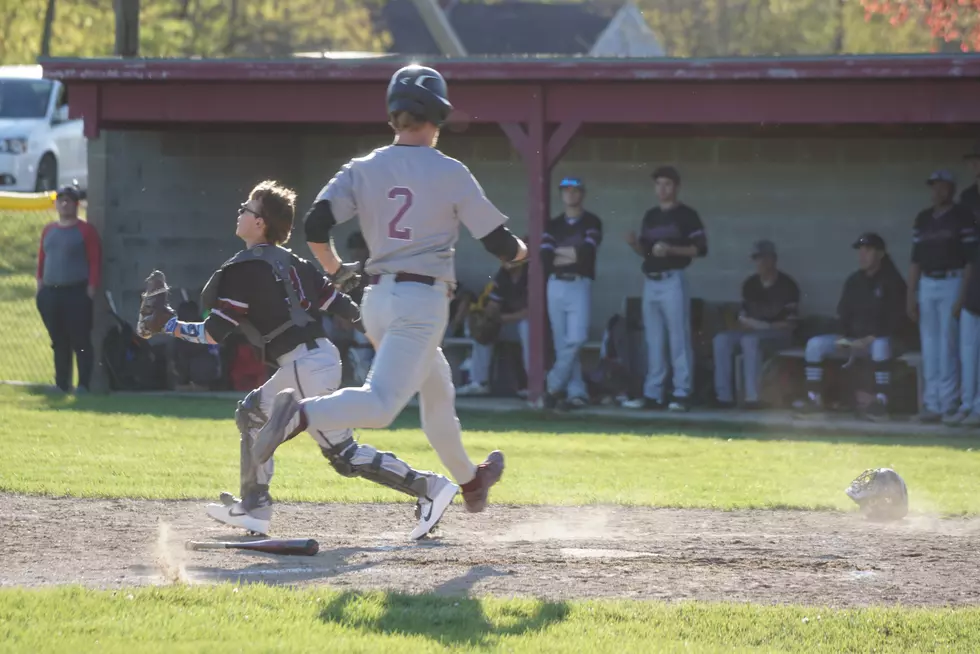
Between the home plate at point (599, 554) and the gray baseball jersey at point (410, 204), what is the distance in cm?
132

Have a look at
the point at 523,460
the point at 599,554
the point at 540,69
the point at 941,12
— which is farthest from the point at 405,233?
the point at 941,12

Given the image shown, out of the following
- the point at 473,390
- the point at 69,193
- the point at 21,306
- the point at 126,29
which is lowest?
the point at 473,390

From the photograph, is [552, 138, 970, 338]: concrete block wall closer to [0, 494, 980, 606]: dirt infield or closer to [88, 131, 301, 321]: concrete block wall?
[88, 131, 301, 321]: concrete block wall

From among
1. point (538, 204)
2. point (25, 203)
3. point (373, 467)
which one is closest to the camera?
point (373, 467)

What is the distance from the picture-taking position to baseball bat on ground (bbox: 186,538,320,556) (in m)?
6.39

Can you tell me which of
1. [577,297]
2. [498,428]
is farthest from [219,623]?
[577,297]

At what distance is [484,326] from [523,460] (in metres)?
3.70

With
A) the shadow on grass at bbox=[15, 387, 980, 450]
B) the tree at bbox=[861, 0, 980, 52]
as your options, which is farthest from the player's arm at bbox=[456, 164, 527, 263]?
the tree at bbox=[861, 0, 980, 52]

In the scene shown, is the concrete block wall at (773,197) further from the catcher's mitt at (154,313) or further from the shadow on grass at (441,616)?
the shadow on grass at (441,616)

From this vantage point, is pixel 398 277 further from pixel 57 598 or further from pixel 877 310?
pixel 877 310

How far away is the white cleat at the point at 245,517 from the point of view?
265 inches

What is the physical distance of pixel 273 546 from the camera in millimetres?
6453

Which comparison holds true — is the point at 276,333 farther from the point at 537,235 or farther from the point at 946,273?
the point at 946,273

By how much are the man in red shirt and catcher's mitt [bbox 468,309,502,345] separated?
348 centimetres
